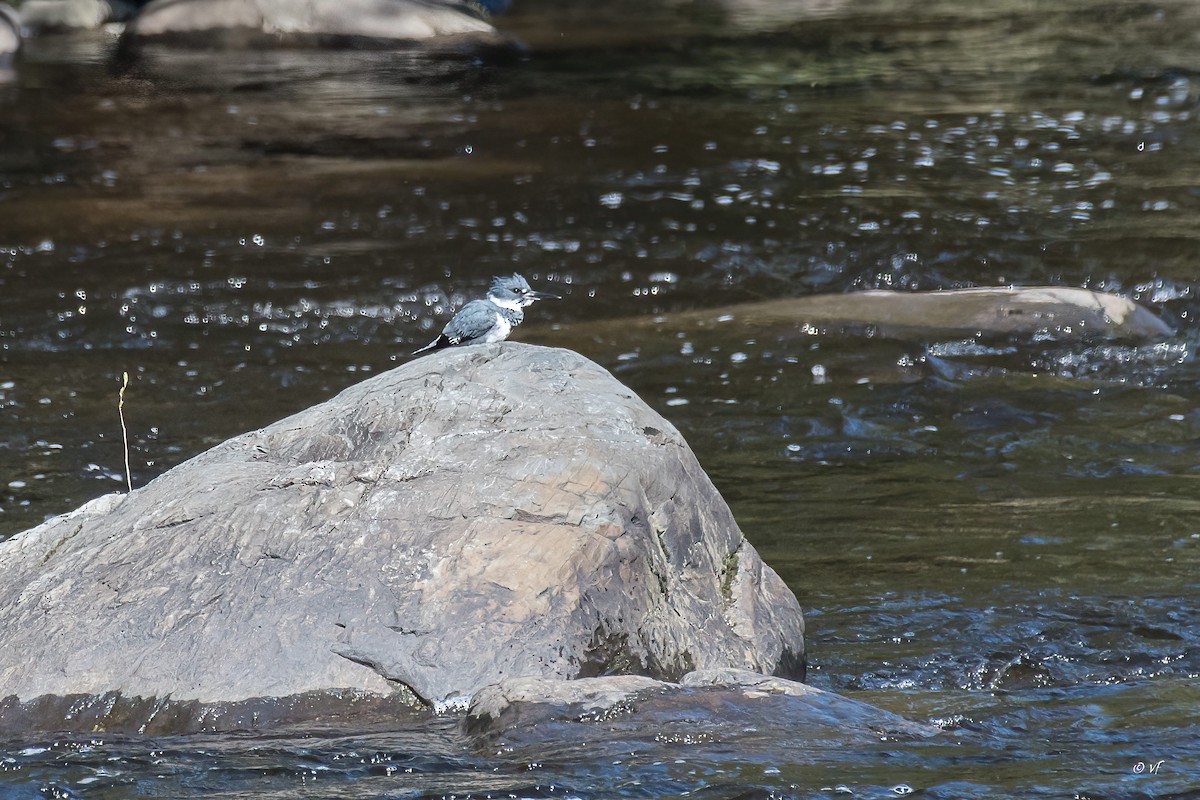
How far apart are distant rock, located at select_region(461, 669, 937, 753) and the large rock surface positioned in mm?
176

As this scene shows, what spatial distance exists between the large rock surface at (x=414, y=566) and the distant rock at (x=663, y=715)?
0.58ft

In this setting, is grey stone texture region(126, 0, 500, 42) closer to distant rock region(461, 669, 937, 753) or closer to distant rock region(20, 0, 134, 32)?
distant rock region(20, 0, 134, 32)

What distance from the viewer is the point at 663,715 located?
156 inches

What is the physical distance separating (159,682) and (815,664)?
2092 mm

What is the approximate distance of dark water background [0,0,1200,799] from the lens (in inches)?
158

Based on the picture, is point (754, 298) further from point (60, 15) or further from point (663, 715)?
point (60, 15)

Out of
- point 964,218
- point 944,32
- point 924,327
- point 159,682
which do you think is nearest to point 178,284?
point 924,327

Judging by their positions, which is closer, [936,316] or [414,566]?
[414,566]

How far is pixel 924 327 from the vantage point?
358 inches

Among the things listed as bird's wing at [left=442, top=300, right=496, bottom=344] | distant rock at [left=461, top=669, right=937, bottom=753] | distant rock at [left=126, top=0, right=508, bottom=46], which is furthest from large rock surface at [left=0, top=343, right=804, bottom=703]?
distant rock at [left=126, top=0, right=508, bottom=46]

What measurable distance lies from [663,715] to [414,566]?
33.1 inches

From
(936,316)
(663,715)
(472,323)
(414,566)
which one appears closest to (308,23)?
(936,316)

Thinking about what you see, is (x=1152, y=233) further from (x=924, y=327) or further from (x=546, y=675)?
(x=546, y=675)

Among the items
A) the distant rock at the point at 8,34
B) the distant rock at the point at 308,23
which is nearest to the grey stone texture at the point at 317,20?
the distant rock at the point at 308,23
